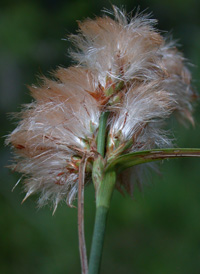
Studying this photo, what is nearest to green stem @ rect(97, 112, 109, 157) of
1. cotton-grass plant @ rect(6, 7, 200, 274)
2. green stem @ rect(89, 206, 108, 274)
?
cotton-grass plant @ rect(6, 7, 200, 274)

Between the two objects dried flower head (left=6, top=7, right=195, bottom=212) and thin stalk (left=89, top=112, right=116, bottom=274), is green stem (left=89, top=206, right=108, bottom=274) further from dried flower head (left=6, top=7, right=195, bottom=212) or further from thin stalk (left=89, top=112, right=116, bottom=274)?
dried flower head (left=6, top=7, right=195, bottom=212)

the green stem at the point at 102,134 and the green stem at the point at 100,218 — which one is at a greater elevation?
the green stem at the point at 102,134

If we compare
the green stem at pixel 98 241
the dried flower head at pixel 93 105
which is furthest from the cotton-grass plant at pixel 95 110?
the green stem at pixel 98 241

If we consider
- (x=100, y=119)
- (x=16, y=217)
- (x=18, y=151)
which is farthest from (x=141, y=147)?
(x=16, y=217)

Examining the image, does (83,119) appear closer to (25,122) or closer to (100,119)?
(100,119)

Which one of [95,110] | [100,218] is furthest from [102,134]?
[100,218]

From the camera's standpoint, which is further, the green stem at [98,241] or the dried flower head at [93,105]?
the dried flower head at [93,105]

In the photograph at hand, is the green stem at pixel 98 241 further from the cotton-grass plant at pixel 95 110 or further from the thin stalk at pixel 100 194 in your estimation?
the cotton-grass plant at pixel 95 110
